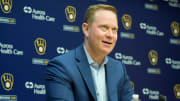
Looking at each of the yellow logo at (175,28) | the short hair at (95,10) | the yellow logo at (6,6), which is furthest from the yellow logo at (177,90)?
the short hair at (95,10)

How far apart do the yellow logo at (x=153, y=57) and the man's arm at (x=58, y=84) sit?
3.72 m

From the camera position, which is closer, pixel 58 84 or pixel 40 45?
pixel 58 84

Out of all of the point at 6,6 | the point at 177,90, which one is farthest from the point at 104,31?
the point at 177,90

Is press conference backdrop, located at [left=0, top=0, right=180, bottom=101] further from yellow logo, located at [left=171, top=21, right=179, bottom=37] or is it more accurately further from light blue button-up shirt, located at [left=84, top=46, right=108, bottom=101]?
light blue button-up shirt, located at [left=84, top=46, right=108, bottom=101]

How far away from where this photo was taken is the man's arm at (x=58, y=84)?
2.26 meters

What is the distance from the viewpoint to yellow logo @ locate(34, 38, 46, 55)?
467 centimetres

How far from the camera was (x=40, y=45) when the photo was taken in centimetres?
470

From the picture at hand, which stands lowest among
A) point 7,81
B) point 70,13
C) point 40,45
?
point 7,81

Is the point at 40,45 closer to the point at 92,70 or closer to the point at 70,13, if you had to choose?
the point at 70,13

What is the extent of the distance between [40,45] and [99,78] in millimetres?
2382

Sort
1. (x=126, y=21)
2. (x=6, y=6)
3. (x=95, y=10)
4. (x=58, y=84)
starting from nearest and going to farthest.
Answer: (x=58, y=84), (x=95, y=10), (x=6, y=6), (x=126, y=21)

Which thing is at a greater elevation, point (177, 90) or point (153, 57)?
point (153, 57)

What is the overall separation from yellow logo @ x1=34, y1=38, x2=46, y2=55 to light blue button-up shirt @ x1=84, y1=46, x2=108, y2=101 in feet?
7.33

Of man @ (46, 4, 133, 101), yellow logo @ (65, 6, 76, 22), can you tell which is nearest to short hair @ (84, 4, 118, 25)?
man @ (46, 4, 133, 101)
